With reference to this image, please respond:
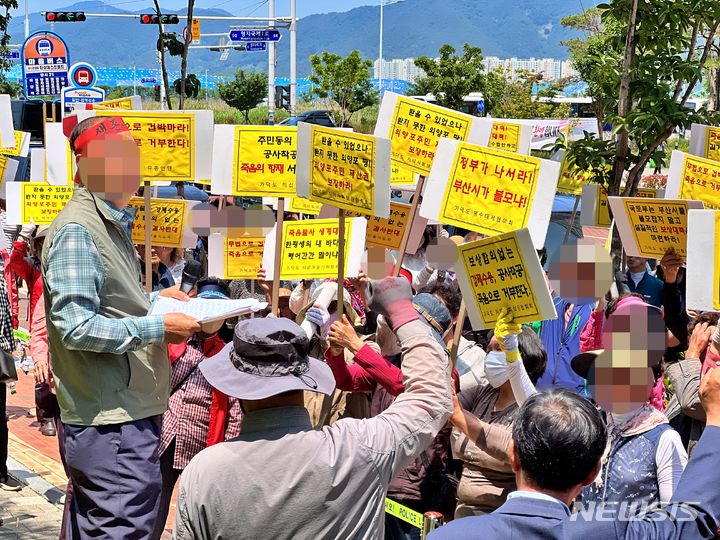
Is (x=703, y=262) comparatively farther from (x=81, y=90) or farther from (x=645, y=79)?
(x=81, y=90)

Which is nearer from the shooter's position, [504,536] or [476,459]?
[504,536]

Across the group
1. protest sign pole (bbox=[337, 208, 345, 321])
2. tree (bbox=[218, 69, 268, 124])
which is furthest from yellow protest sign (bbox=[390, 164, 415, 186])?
tree (bbox=[218, 69, 268, 124])

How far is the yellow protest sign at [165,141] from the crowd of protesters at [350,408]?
0.64 metres

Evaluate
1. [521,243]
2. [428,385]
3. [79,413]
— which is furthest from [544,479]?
[79,413]

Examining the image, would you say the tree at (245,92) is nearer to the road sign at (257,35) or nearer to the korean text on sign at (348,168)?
the road sign at (257,35)

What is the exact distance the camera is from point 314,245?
524 cm

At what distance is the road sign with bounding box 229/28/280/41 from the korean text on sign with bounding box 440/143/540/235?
2666cm

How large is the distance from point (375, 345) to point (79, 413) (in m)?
1.50

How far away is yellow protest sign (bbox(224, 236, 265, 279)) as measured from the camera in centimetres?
574

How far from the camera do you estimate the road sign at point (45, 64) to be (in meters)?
16.3

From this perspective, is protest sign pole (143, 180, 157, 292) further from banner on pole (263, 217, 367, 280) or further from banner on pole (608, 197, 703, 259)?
banner on pole (608, 197, 703, 259)

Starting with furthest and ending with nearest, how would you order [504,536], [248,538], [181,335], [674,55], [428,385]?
[674,55] → [181,335] → [428,385] → [248,538] → [504,536]

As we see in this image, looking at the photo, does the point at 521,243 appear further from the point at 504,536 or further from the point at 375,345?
the point at 504,536

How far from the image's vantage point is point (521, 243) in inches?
140
